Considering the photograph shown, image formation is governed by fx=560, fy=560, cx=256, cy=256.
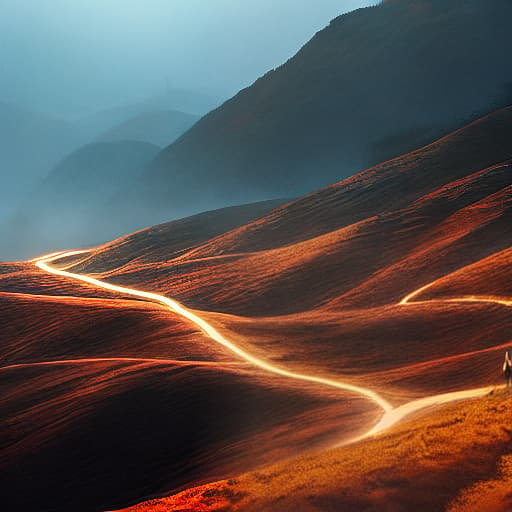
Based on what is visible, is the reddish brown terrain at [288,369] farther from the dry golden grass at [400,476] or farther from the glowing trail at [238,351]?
the glowing trail at [238,351]

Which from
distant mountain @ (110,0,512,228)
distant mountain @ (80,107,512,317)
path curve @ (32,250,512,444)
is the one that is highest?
distant mountain @ (110,0,512,228)

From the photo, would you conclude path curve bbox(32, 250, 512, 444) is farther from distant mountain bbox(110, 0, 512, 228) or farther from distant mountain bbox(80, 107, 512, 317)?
distant mountain bbox(110, 0, 512, 228)

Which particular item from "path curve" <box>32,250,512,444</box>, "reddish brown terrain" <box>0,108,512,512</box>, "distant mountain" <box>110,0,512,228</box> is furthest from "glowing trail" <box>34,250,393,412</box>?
"distant mountain" <box>110,0,512,228</box>

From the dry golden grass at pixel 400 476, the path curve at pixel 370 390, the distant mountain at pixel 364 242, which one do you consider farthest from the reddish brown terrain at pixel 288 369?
the path curve at pixel 370 390

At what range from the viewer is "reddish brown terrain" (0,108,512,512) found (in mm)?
13992

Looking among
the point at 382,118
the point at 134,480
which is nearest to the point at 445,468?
the point at 134,480

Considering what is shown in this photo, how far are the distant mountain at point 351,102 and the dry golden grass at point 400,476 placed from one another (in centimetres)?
10880

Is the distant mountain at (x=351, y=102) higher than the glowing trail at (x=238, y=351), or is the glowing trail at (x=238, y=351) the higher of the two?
the distant mountain at (x=351, y=102)

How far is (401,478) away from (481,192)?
43.2 meters

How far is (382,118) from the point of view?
5551 inches

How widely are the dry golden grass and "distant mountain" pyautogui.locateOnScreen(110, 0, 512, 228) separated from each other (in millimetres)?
108796

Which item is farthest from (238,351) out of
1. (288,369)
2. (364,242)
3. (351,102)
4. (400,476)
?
(351,102)

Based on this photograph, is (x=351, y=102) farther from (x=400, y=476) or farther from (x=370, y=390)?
(x=400, y=476)

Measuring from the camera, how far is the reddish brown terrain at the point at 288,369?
551 inches
